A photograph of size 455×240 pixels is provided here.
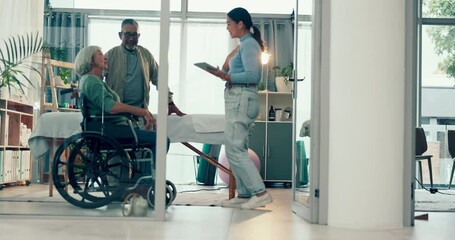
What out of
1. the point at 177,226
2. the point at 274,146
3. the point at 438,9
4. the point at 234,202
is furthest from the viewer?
the point at 438,9

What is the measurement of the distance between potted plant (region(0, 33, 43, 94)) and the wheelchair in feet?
1.47

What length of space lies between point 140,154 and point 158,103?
1.05ft

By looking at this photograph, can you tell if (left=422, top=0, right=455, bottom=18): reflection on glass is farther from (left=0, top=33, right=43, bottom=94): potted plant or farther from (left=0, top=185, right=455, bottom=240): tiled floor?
(left=0, top=33, right=43, bottom=94): potted plant

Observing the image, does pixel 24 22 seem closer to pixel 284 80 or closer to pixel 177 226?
pixel 177 226

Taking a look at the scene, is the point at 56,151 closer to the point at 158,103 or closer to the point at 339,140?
the point at 158,103

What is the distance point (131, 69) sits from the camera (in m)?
4.21

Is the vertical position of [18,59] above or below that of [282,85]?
below

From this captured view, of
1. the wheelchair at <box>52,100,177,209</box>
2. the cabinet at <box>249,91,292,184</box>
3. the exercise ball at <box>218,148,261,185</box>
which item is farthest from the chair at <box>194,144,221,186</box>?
the wheelchair at <box>52,100,177,209</box>

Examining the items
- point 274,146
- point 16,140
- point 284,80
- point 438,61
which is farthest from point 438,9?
point 16,140

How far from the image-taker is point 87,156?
13.7ft

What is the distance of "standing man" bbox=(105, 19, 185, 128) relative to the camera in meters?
4.18

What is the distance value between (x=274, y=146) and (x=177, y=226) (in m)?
4.58

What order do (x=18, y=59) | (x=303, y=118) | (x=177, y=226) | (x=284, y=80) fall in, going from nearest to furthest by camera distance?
(x=177, y=226)
(x=18, y=59)
(x=303, y=118)
(x=284, y=80)

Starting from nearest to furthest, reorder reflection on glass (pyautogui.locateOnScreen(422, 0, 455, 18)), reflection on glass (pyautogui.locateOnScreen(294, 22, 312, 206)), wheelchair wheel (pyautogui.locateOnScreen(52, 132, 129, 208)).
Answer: wheelchair wheel (pyautogui.locateOnScreen(52, 132, 129, 208)) < reflection on glass (pyautogui.locateOnScreen(294, 22, 312, 206)) < reflection on glass (pyautogui.locateOnScreen(422, 0, 455, 18))
